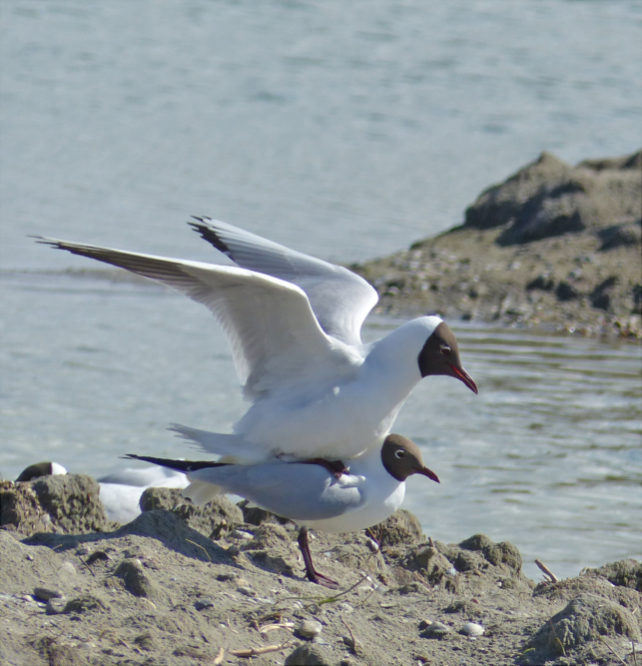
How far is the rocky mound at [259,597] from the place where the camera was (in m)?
3.70

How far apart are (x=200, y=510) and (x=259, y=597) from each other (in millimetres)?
873

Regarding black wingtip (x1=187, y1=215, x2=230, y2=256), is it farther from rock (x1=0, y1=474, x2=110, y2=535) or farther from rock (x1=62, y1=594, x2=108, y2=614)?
Result: rock (x1=62, y1=594, x2=108, y2=614)

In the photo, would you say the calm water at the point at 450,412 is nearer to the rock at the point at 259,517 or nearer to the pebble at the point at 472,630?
the rock at the point at 259,517

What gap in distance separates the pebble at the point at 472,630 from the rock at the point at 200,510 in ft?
3.79

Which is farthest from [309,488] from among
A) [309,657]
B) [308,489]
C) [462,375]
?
[309,657]

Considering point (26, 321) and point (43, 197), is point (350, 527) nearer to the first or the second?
point (26, 321)

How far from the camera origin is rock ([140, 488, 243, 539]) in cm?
504

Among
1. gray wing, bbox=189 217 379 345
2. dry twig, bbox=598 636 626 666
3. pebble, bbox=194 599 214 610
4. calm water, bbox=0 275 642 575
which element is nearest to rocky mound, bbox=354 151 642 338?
calm water, bbox=0 275 642 575

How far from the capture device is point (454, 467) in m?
6.83

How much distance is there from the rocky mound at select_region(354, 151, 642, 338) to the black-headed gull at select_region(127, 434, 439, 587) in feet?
18.0

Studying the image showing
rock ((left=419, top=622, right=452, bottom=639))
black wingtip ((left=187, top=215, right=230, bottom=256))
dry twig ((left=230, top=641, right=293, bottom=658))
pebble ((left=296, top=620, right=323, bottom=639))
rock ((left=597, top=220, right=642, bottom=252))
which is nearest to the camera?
dry twig ((left=230, top=641, right=293, bottom=658))

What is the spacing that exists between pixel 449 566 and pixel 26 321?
531cm

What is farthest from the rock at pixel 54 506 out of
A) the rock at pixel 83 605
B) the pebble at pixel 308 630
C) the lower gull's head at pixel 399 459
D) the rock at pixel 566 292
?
the rock at pixel 566 292

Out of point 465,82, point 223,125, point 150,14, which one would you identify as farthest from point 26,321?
point 150,14
